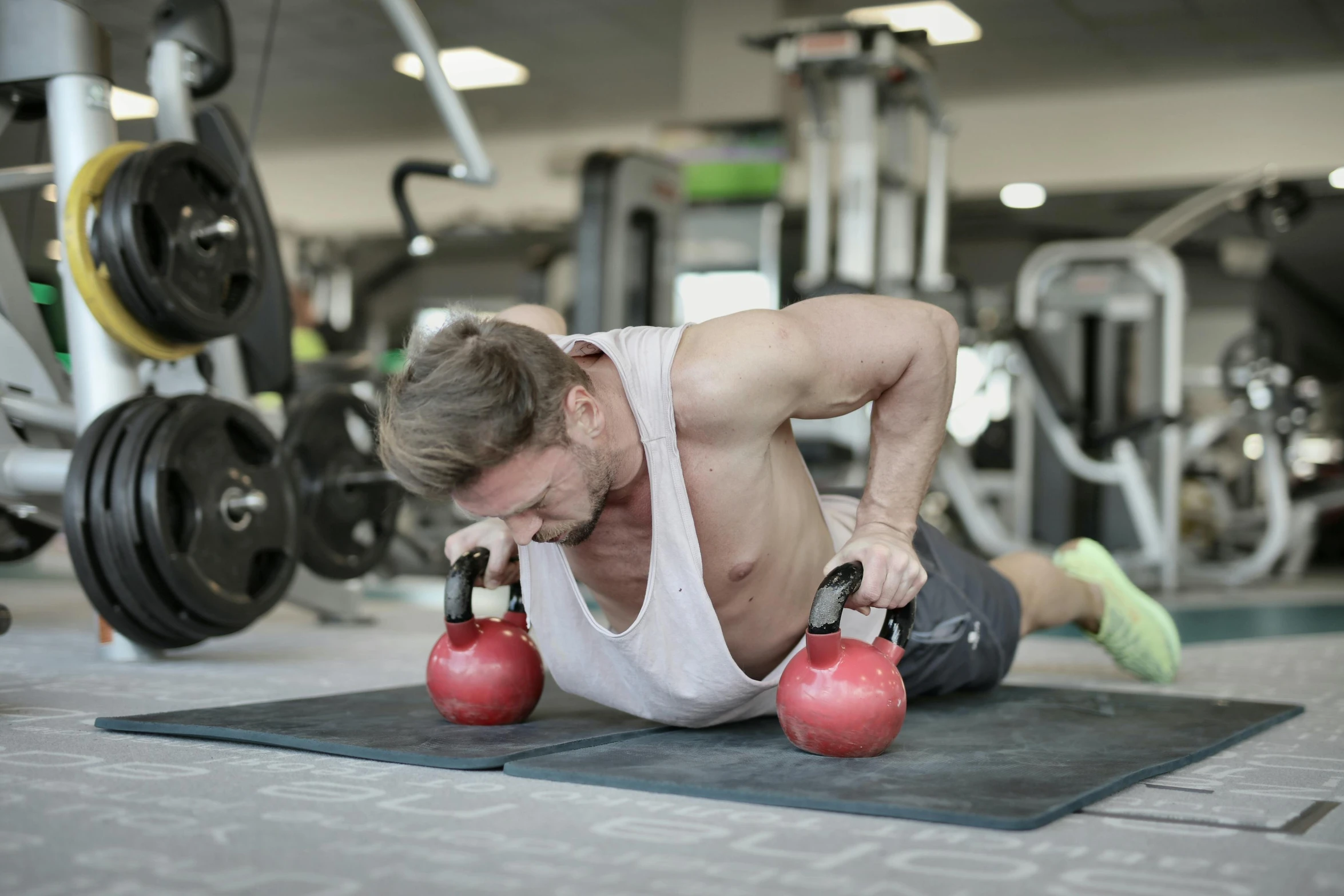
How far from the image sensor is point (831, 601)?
1443 millimetres

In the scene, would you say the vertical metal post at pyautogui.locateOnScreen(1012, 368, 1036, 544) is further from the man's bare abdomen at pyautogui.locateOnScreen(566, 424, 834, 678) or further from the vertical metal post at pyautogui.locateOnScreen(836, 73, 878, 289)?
the man's bare abdomen at pyautogui.locateOnScreen(566, 424, 834, 678)

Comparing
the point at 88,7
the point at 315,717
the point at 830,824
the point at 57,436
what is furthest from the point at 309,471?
the point at 830,824

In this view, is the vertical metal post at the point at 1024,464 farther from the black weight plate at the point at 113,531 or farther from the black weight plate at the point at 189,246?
the black weight plate at the point at 113,531

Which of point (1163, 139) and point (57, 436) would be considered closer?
point (57, 436)

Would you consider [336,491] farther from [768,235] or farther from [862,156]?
[768,235]

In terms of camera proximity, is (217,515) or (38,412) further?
(38,412)

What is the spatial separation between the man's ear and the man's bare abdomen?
111mm

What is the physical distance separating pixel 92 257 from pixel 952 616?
67.3 inches

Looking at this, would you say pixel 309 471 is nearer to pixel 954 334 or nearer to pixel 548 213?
pixel 954 334

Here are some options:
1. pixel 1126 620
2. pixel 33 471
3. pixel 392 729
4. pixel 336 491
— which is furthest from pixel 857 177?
pixel 392 729

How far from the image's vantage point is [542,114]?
9531mm

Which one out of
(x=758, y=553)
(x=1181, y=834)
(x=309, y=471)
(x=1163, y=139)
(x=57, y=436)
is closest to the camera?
(x=1181, y=834)

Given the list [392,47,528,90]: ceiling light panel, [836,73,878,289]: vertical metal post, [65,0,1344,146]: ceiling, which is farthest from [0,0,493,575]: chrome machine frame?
[392,47,528,90]: ceiling light panel

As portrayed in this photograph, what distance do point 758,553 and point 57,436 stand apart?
191cm
